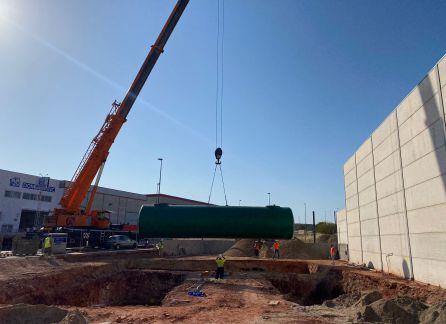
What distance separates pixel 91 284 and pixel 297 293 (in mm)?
12312

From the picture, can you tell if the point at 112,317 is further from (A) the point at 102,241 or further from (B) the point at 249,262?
(A) the point at 102,241

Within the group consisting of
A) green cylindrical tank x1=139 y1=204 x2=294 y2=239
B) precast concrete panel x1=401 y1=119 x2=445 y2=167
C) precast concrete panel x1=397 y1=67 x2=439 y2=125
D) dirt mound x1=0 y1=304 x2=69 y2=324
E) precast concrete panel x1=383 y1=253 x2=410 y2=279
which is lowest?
dirt mound x1=0 y1=304 x2=69 y2=324

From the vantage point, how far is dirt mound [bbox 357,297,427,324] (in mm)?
10216

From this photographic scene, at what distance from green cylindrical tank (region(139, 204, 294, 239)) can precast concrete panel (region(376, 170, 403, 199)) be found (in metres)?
6.19

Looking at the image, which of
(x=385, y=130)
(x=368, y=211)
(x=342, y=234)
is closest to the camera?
(x=385, y=130)

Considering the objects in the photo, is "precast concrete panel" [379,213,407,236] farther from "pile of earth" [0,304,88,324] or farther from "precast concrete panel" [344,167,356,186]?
"pile of earth" [0,304,88,324]

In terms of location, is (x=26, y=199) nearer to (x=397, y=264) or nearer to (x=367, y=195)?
(x=367, y=195)

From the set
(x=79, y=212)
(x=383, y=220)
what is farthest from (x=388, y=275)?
(x=79, y=212)

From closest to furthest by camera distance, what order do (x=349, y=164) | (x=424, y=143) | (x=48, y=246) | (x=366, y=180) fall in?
(x=424, y=143) < (x=366, y=180) < (x=48, y=246) < (x=349, y=164)

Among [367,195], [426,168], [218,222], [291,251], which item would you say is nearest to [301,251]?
[291,251]

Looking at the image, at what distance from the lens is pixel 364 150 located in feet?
76.2

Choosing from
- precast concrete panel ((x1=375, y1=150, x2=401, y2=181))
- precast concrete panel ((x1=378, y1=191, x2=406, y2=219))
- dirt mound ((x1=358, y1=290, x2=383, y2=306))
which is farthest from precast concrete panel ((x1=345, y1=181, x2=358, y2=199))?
dirt mound ((x1=358, y1=290, x2=383, y2=306))

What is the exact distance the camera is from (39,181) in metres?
45.8

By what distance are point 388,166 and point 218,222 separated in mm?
9656
